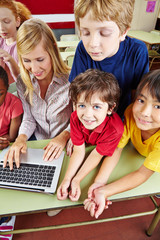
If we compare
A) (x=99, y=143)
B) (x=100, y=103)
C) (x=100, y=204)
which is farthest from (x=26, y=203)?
(x=100, y=103)

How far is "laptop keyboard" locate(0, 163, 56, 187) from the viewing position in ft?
2.91

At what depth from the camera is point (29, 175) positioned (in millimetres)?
922

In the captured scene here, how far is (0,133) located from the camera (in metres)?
1.09

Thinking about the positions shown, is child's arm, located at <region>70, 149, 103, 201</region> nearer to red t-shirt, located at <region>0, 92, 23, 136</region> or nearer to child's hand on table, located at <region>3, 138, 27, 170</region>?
child's hand on table, located at <region>3, 138, 27, 170</region>

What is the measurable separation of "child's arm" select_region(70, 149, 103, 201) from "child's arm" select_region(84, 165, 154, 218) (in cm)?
7

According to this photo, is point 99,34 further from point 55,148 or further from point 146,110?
point 55,148

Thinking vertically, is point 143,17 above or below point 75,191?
above

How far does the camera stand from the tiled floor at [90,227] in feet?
4.77

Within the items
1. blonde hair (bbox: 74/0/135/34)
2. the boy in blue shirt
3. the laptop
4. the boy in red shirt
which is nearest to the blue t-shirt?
the boy in blue shirt

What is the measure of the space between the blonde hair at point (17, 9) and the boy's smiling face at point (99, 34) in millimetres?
353

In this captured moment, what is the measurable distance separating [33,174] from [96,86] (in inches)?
22.9

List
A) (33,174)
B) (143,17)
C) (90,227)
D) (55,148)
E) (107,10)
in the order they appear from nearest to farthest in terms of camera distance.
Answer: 1. (107,10)
2. (33,174)
3. (55,148)
4. (90,227)
5. (143,17)

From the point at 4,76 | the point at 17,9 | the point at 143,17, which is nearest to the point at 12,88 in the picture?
the point at 4,76

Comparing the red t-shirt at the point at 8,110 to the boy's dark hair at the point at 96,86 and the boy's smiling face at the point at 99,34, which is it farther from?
the boy's smiling face at the point at 99,34
